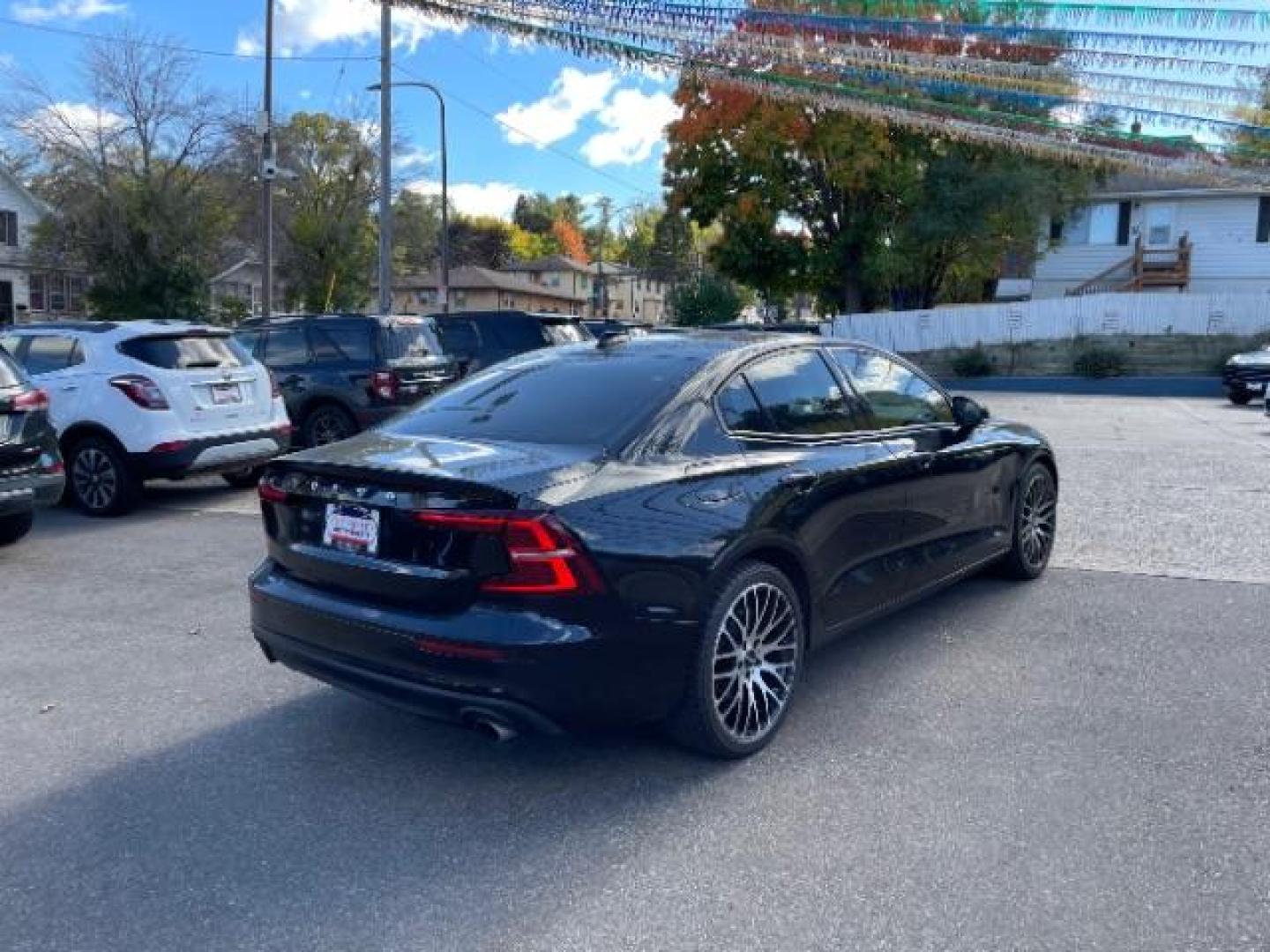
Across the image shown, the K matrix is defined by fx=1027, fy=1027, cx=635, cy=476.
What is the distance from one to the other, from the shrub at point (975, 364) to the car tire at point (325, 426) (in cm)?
2244

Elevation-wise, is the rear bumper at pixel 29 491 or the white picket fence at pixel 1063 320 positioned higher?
the white picket fence at pixel 1063 320

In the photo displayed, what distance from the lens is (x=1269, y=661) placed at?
500 centimetres

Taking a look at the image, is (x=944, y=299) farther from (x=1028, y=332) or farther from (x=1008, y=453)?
(x=1008, y=453)

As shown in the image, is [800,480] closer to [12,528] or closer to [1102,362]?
[12,528]

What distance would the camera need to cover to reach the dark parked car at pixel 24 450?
6931 millimetres

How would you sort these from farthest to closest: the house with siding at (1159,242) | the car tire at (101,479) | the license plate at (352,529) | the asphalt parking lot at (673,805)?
1. the house with siding at (1159,242)
2. the car tire at (101,479)
3. the license plate at (352,529)
4. the asphalt parking lot at (673,805)

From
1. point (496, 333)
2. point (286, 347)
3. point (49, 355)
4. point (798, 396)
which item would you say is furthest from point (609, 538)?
point (496, 333)

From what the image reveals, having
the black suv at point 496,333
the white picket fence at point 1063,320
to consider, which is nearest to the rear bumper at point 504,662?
the black suv at point 496,333

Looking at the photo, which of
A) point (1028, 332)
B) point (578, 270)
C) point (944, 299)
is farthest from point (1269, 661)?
point (578, 270)

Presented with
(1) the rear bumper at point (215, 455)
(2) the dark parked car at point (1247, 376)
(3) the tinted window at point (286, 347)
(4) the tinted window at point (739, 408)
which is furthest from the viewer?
(2) the dark parked car at point (1247, 376)

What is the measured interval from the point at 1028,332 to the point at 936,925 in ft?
95.9

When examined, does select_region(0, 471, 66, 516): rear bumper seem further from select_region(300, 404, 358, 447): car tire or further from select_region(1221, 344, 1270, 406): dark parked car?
select_region(1221, 344, 1270, 406): dark parked car

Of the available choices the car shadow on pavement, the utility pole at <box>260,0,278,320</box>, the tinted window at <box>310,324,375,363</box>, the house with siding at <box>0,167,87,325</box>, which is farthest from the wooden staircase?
the house with siding at <box>0,167,87,325</box>

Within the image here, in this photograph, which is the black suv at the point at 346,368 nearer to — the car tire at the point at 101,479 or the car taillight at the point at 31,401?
the car tire at the point at 101,479
